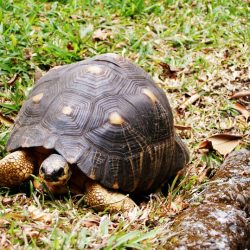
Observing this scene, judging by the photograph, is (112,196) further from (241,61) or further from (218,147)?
(241,61)

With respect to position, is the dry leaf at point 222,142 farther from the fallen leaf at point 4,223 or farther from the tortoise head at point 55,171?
the fallen leaf at point 4,223

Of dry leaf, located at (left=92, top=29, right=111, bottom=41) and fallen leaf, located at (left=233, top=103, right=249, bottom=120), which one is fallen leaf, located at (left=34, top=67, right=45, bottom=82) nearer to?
dry leaf, located at (left=92, top=29, right=111, bottom=41)

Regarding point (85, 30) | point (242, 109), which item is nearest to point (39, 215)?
point (242, 109)

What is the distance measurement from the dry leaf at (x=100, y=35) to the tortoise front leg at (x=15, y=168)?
9.71ft

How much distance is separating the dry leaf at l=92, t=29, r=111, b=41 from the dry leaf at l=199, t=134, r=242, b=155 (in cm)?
223

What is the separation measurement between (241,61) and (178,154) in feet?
8.35

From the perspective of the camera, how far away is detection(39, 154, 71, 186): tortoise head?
3430 mm

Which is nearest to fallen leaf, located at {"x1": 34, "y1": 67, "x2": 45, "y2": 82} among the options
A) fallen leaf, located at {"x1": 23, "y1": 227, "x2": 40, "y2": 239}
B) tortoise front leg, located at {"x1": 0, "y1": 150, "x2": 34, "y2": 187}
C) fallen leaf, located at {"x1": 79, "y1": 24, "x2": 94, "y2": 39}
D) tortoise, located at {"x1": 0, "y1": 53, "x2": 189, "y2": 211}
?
fallen leaf, located at {"x1": 79, "y1": 24, "x2": 94, "y2": 39}

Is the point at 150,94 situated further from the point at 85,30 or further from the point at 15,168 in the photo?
the point at 85,30

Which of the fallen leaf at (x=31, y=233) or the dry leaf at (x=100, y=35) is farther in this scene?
the dry leaf at (x=100, y=35)

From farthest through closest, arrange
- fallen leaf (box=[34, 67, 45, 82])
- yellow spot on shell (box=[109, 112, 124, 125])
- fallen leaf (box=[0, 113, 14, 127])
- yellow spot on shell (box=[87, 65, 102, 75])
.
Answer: fallen leaf (box=[34, 67, 45, 82]) < fallen leaf (box=[0, 113, 14, 127]) < yellow spot on shell (box=[87, 65, 102, 75]) < yellow spot on shell (box=[109, 112, 124, 125])

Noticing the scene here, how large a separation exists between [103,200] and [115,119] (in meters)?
0.59

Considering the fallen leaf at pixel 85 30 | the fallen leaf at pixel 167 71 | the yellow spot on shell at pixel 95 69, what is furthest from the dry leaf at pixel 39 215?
the fallen leaf at pixel 85 30

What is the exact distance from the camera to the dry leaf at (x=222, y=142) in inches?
192
